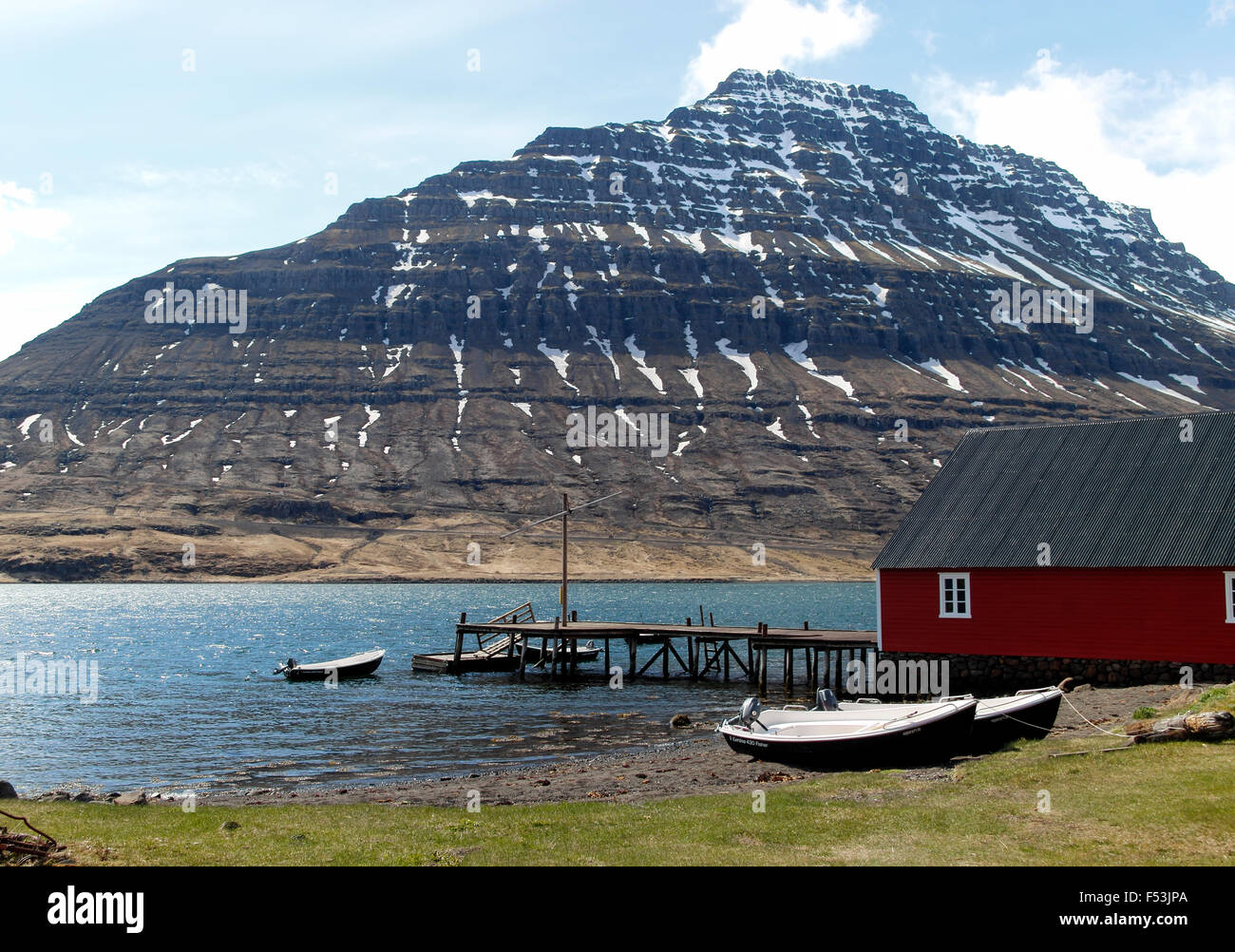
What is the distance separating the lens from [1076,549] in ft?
118

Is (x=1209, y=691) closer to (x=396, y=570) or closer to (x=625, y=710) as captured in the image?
(x=625, y=710)

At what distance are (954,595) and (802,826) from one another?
25169 millimetres

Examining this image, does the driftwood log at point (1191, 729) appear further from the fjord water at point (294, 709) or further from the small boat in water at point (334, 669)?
the small boat in water at point (334, 669)

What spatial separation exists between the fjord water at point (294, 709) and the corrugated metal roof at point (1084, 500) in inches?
474

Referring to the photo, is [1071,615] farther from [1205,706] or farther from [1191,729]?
[1191,729]

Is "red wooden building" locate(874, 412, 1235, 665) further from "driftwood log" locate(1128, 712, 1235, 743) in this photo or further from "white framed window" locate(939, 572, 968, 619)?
"driftwood log" locate(1128, 712, 1235, 743)

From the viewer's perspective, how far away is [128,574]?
161 metres

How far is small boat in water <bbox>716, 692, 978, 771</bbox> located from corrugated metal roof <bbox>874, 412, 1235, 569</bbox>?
13.5m

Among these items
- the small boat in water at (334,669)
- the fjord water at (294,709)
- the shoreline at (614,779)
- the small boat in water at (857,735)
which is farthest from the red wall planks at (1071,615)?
the small boat in water at (334,669)

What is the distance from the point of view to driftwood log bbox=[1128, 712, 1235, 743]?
60.4 feet

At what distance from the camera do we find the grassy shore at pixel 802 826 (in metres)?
12.9

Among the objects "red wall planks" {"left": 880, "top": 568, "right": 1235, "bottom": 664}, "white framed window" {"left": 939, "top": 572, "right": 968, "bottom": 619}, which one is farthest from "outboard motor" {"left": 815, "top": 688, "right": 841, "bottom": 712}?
"white framed window" {"left": 939, "top": 572, "right": 968, "bottom": 619}

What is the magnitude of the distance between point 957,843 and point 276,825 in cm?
1142
